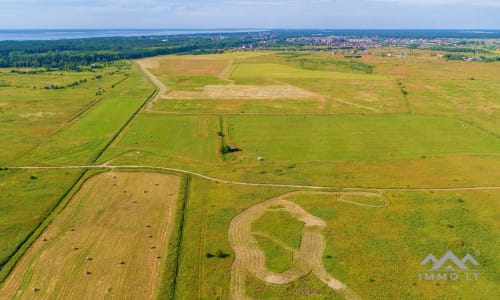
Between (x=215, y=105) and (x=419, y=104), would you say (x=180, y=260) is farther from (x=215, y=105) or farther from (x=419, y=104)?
(x=419, y=104)

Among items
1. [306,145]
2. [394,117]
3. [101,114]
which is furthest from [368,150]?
[101,114]

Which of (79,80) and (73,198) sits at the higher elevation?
(79,80)

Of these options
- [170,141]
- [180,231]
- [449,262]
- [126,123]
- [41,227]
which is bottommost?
[449,262]

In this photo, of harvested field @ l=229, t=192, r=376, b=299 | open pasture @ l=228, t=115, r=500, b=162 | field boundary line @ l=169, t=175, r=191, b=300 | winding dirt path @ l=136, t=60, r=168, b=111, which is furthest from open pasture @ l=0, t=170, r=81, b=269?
winding dirt path @ l=136, t=60, r=168, b=111

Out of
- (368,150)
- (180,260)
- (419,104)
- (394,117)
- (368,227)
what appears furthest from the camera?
(419,104)

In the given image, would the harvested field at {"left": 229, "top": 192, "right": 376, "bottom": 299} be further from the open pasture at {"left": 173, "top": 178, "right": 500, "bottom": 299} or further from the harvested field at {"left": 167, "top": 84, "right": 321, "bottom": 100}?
the harvested field at {"left": 167, "top": 84, "right": 321, "bottom": 100}

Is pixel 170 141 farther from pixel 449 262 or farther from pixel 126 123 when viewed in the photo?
pixel 449 262

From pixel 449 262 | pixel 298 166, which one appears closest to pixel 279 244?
pixel 449 262
